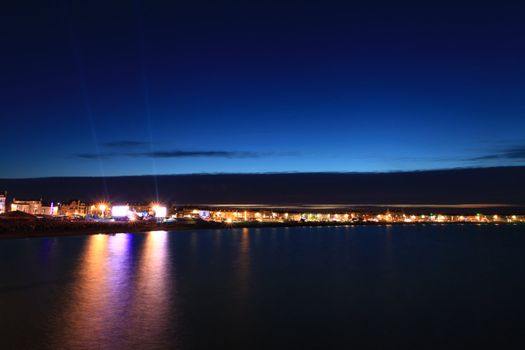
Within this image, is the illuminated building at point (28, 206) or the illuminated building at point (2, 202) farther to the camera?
the illuminated building at point (28, 206)

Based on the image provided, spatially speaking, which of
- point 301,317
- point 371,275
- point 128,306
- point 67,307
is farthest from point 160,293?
→ point 371,275

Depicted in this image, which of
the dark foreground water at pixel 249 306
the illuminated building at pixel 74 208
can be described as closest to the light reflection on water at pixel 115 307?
the dark foreground water at pixel 249 306

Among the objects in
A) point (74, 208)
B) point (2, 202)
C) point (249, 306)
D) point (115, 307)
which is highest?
point (2, 202)

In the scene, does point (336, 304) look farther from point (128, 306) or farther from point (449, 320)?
point (128, 306)

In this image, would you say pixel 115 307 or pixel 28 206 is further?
pixel 28 206

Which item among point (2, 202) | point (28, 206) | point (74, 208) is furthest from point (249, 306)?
point (74, 208)

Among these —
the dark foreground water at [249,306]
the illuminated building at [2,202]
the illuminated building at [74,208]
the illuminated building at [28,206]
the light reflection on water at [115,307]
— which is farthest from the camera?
the illuminated building at [74,208]

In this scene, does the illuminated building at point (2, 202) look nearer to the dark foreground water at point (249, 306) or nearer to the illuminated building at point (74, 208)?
the illuminated building at point (74, 208)

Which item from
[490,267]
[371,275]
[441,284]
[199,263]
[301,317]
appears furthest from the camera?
[490,267]

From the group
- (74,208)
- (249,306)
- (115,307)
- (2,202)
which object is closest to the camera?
(115,307)

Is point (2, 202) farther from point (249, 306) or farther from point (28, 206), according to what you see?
point (249, 306)

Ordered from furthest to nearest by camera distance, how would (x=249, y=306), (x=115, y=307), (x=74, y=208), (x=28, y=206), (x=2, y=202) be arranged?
(x=74, y=208) → (x=28, y=206) → (x=2, y=202) → (x=249, y=306) → (x=115, y=307)
